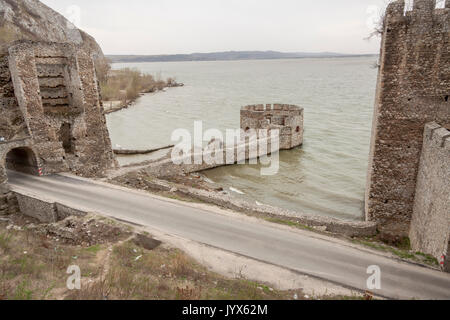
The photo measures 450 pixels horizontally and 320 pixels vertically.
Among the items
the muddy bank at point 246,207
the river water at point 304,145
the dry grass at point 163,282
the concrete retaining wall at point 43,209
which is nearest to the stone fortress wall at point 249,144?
the river water at point 304,145

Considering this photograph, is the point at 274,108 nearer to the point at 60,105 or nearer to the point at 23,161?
the point at 60,105

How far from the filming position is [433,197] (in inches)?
427

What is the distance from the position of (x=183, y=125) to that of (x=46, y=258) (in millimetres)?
34336

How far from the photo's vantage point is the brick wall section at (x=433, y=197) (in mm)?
9812

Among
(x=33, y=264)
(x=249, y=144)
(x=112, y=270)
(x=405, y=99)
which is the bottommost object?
(x=249, y=144)

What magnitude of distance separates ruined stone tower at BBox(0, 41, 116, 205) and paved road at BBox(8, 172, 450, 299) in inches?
78.2

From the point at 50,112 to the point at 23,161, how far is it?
351 centimetres

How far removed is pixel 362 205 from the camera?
19.7 meters

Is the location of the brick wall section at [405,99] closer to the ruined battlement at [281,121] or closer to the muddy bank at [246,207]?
the muddy bank at [246,207]

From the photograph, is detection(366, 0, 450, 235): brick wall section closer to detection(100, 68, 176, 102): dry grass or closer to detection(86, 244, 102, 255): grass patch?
detection(86, 244, 102, 255): grass patch

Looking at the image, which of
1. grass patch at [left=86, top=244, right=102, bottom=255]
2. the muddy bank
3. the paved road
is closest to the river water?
the muddy bank

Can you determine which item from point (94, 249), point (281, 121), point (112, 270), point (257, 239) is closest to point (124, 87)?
point (281, 121)

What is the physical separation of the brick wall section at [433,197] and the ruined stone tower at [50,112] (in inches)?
681

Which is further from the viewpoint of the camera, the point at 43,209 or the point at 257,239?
the point at 43,209
